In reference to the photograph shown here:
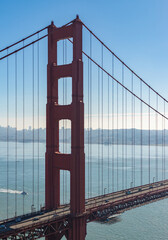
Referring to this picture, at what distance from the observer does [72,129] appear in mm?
19453

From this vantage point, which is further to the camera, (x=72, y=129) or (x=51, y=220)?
(x=72, y=129)

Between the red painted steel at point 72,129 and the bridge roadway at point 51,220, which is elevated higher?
the red painted steel at point 72,129

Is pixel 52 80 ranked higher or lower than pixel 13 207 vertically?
higher

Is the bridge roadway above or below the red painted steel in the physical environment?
below

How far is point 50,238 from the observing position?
18938 millimetres

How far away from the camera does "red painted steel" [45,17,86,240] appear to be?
1920 cm

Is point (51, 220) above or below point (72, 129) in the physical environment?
below

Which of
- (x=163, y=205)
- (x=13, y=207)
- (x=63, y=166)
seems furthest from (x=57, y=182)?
(x=163, y=205)

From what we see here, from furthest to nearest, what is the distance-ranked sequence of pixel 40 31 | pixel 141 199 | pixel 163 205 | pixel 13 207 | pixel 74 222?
1. pixel 163 205
2. pixel 13 207
3. pixel 141 199
4. pixel 40 31
5. pixel 74 222

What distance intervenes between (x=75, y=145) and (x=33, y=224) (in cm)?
519

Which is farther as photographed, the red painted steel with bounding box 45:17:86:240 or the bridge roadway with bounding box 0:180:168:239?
the red painted steel with bounding box 45:17:86:240

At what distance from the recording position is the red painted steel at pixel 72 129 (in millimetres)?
19203

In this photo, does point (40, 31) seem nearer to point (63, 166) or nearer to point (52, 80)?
point (52, 80)

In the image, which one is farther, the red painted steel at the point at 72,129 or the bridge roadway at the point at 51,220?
the red painted steel at the point at 72,129
